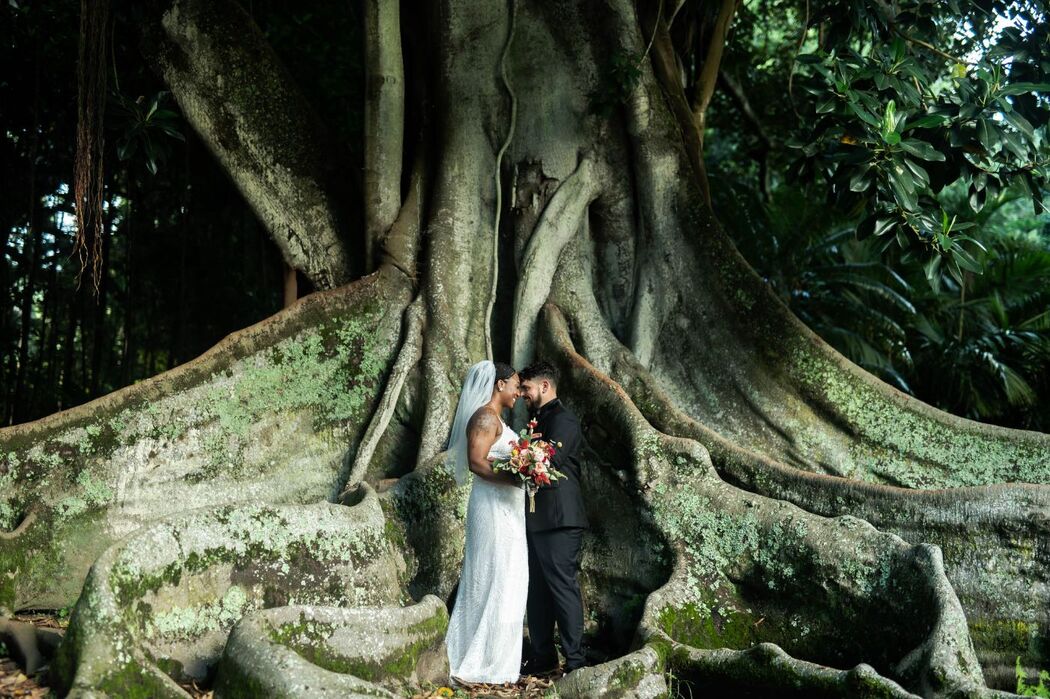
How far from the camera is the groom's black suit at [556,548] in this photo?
6.11 meters

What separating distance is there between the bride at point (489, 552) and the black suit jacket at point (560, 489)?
0.39 ft

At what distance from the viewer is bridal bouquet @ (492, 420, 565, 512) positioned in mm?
5812

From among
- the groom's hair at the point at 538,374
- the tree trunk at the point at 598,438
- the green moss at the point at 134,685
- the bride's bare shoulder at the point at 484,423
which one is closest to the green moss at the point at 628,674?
the tree trunk at the point at 598,438

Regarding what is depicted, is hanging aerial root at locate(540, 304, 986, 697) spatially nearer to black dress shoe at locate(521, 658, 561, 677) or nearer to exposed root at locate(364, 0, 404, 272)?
black dress shoe at locate(521, 658, 561, 677)

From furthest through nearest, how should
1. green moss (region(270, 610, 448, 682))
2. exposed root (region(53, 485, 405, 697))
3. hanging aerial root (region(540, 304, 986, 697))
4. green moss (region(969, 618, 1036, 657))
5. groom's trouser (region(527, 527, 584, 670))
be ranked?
groom's trouser (region(527, 527, 584, 670)) → green moss (region(969, 618, 1036, 657)) → hanging aerial root (region(540, 304, 986, 697)) → green moss (region(270, 610, 448, 682)) → exposed root (region(53, 485, 405, 697))

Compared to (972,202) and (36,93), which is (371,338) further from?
(36,93)

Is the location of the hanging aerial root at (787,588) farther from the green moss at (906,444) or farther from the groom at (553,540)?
the green moss at (906,444)

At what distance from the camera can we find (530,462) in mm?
5832

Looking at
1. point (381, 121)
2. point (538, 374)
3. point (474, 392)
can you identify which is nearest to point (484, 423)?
point (474, 392)

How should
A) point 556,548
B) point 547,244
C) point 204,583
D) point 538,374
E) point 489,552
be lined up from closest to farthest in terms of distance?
point 204,583, point 489,552, point 556,548, point 538,374, point 547,244

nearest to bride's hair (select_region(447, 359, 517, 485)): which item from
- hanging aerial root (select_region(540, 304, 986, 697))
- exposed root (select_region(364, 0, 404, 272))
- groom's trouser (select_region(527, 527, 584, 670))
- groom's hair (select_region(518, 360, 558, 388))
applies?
groom's hair (select_region(518, 360, 558, 388))

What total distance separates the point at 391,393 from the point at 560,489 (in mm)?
1656

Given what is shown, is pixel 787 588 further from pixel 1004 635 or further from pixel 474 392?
pixel 474 392

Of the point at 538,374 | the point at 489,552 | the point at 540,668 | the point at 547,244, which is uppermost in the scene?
the point at 547,244
